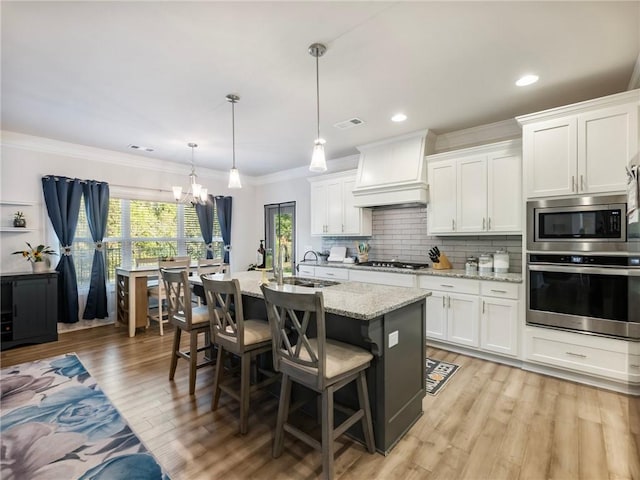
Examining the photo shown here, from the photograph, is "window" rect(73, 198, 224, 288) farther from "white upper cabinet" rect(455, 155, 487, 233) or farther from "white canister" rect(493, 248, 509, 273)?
"white canister" rect(493, 248, 509, 273)

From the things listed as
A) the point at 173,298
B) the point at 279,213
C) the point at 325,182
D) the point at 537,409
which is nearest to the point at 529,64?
the point at 537,409

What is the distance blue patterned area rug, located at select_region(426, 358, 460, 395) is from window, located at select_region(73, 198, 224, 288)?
459 cm

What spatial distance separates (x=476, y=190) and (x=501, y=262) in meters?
0.87

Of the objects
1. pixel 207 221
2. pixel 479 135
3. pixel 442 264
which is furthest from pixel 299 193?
Answer: pixel 479 135

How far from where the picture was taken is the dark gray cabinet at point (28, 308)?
3721 mm


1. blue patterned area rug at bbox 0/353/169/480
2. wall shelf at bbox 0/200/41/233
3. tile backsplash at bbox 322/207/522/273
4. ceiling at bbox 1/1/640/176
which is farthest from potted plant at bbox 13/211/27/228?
tile backsplash at bbox 322/207/522/273

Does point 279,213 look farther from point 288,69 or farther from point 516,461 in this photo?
point 516,461

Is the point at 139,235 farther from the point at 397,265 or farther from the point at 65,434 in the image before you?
the point at 397,265

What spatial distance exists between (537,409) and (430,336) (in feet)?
4.46

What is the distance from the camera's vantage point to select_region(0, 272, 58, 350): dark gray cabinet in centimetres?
372

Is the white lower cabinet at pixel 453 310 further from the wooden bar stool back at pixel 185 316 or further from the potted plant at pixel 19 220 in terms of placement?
the potted plant at pixel 19 220

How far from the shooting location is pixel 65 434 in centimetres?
212

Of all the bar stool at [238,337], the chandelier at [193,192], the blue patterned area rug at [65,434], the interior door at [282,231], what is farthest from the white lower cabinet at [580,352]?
the interior door at [282,231]

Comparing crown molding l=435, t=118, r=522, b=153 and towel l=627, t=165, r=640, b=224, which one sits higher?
crown molding l=435, t=118, r=522, b=153
